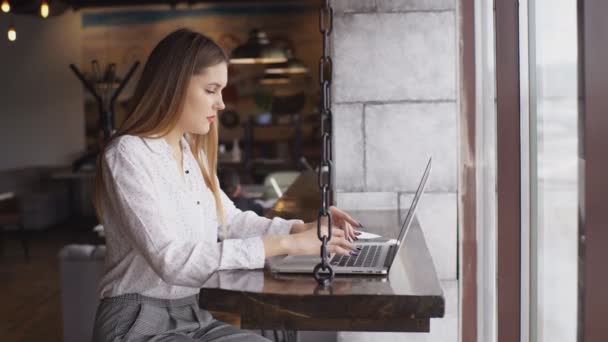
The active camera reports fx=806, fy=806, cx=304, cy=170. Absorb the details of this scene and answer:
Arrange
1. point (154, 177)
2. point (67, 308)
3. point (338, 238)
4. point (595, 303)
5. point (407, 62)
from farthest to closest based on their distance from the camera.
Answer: point (67, 308), point (407, 62), point (154, 177), point (338, 238), point (595, 303)

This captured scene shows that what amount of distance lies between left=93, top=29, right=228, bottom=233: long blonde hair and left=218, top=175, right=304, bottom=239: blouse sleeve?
442mm

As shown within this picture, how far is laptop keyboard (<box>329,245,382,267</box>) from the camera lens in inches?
71.4

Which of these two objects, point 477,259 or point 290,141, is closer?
point 477,259

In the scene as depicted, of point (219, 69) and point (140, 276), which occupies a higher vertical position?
point (219, 69)

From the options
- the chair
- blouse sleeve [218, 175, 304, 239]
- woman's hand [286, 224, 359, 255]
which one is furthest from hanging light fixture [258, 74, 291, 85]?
woman's hand [286, 224, 359, 255]

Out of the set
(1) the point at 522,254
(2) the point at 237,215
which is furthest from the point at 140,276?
(1) the point at 522,254

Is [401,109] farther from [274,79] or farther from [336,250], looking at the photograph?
[274,79]

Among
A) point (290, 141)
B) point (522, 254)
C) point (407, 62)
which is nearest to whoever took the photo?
point (522, 254)

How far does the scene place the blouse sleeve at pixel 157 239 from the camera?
1.84 m

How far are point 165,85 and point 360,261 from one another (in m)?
0.74

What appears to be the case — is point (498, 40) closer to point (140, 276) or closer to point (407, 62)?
point (407, 62)

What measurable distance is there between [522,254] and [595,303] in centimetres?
98

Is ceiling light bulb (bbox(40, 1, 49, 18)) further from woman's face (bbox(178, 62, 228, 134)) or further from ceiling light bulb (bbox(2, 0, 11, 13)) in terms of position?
woman's face (bbox(178, 62, 228, 134))

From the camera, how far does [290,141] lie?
39.8 ft
